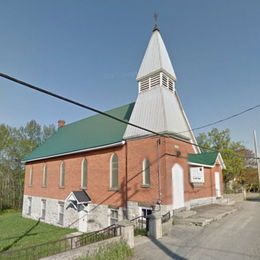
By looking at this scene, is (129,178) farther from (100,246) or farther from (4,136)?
(4,136)

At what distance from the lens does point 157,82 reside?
17.5 m

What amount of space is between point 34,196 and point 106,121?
44.6 feet

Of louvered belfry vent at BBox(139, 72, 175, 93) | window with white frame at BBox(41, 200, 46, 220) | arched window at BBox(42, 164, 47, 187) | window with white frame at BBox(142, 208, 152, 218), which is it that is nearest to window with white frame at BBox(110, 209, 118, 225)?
window with white frame at BBox(142, 208, 152, 218)

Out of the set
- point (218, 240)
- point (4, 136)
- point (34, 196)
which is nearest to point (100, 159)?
point (218, 240)

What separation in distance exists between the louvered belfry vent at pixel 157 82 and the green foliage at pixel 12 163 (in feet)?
98.5

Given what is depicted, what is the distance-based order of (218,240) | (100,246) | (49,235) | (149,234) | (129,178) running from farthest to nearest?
(49,235) → (129,178) → (149,234) → (218,240) → (100,246)

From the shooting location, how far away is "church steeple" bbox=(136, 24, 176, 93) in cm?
1759

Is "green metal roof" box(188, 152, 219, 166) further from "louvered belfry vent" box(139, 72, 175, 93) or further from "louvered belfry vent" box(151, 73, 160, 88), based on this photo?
"louvered belfry vent" box(151, 73, 160, 88)

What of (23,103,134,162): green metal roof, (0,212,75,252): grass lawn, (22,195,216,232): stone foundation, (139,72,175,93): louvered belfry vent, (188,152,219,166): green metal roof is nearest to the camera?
(22,195,216,232): stone foundation

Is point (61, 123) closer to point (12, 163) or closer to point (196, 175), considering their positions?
point (12, 163)

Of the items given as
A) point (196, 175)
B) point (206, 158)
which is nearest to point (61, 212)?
point (196, 175)

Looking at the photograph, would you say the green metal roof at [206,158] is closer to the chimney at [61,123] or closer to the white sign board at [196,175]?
the white sign board at [196,175]

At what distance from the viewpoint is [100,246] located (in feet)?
24.4

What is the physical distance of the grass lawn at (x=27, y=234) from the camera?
16891 millimetres
